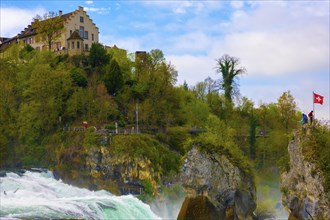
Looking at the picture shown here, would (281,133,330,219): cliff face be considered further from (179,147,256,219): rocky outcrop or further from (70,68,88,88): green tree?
(70,68,88,88): green tree

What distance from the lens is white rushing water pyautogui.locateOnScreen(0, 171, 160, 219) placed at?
31359 millimetres

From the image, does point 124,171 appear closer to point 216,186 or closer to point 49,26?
point 216,186

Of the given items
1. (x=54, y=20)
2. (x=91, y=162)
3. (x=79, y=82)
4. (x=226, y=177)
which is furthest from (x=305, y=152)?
(x=54, y=20)

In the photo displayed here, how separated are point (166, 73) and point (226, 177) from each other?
Answer: 112 ft

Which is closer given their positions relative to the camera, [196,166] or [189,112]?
[196,166]

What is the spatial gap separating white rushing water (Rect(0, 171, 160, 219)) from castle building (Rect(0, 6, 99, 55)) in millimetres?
36089

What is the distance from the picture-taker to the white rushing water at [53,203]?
103 feet

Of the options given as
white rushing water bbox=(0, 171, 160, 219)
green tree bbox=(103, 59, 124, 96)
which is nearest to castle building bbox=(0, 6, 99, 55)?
green tree bbox=(103, 59, 124, 96)

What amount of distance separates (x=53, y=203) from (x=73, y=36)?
1862 inches

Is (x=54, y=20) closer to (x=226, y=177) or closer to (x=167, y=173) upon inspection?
(x=167, y=173)

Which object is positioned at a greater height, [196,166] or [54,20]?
[54,20]

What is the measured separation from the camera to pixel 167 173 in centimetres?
5100

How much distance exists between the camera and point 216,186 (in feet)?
105

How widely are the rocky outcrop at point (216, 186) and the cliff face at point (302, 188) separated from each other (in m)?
3.06
